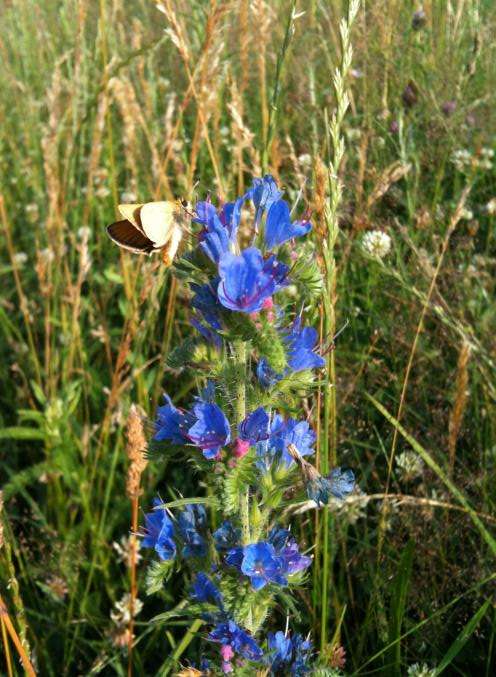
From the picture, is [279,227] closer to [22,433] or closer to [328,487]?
[328,487]

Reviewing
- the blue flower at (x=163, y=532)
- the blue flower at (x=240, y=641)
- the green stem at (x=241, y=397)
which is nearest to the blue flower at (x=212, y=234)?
the green stem at (x=241, y=397)

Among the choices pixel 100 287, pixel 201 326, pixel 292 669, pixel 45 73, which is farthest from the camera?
pixel 45 73

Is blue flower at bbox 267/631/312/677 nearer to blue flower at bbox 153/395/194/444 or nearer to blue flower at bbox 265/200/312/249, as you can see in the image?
blue flower at bbox 153/395/194/444

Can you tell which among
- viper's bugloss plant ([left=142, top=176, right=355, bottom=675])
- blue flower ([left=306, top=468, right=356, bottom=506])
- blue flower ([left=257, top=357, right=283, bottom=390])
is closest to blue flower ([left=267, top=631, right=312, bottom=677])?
viper's bugloss plant ([left=142, top=176, right=355, bottom=675])

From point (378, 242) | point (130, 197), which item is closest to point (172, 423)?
point (378, 242)

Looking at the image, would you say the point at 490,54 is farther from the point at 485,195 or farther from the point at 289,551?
the point at 289,551

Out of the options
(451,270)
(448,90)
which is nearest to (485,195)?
(448,90)
